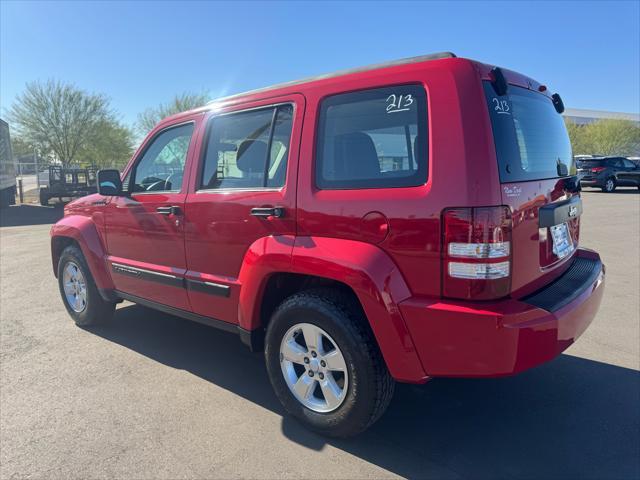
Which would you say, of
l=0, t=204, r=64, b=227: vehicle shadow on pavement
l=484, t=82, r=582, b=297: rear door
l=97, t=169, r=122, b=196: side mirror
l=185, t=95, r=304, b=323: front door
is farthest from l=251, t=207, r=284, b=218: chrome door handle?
l=0, t=204, r=64, b=227: vehicle shadow on pavement

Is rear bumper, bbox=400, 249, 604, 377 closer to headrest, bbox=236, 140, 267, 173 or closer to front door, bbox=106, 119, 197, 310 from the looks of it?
headrest, bbox=236, 140, 267, 173

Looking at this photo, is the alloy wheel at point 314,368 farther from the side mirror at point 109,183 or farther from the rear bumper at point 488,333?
the side mirror at point 109,183

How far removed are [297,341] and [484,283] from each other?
1223 mm

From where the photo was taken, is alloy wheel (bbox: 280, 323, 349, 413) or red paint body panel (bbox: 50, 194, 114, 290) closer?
alloy wheel (bbox: 280, 323, 349, 413)

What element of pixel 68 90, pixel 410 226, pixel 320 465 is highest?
pixel 68 90

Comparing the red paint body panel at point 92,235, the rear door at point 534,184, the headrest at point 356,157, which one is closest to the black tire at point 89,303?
the red paint body panel at point 92,235

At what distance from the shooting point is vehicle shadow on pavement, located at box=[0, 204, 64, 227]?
1480 centimetres

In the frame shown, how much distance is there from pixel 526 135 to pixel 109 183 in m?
3.26

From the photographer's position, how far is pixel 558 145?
298cm

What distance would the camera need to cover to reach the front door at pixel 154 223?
3531 millimetres

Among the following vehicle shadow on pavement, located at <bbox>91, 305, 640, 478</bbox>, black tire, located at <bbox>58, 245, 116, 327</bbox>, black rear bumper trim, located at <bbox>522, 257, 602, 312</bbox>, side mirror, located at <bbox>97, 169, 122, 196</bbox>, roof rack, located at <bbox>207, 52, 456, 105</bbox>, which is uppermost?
roof rack, located at <bbox>207, 52, 456, 105</bbox>

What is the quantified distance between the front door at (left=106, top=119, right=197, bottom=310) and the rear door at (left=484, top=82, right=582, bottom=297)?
2.27 m

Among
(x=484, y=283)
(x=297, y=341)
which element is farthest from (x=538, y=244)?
(x=297, y=341)

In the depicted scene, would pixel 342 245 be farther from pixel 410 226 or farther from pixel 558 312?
pixel 558 312
